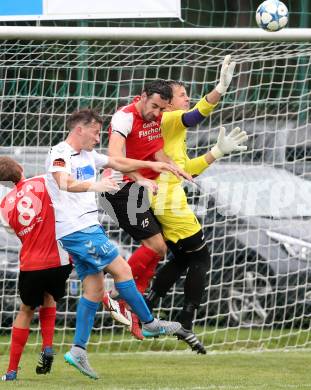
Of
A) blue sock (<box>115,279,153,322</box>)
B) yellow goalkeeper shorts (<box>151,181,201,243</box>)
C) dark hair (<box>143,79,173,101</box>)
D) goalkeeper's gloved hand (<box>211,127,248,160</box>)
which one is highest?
dark hair (<box>143,79,173,101</box>)

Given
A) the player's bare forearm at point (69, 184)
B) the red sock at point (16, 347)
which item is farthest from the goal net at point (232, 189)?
the player's bare forearm at point (69, 184)

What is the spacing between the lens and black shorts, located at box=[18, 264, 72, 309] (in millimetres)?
8164

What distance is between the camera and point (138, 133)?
8727 millimetres

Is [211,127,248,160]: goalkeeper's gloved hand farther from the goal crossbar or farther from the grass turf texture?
the grass turf texture

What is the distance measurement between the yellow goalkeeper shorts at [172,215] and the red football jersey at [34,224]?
1027 millimetres

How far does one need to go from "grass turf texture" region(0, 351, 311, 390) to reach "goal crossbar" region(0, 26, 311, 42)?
2698 mm

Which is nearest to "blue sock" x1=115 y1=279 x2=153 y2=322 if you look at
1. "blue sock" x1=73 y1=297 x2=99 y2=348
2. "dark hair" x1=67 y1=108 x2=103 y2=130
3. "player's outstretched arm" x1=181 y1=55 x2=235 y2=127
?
"blue sock" x1=73 y1=297 x2=99 y2=348

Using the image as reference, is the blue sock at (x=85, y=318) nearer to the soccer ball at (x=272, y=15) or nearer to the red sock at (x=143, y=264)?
the red sock at (x=143, y=264)

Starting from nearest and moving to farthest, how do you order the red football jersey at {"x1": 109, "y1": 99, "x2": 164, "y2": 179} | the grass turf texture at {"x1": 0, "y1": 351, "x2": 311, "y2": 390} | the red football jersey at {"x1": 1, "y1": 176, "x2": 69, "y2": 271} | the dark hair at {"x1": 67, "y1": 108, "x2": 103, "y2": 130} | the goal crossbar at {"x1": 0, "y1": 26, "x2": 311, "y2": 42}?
the grass turf texture at {"x1": 0, "y1": 351, "x2": 311, "y2": 390} → the dark hair at {"x1": 67, "y1": 108, "x2": 103, "y2": 130} → the red football jersey at {"x1": 1, "y1": 176, "x2": 69, "y2": 271} → the red football jersey at {"x1": 109, "y1": 99, "x2": 164, "y2": 179} → the goal crossbar at {"x1": 0, "y1": 26, "x2": 311, "y2": 42}

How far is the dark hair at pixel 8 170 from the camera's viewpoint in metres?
8.13

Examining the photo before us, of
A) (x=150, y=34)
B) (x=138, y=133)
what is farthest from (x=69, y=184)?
(x=150, y=34)

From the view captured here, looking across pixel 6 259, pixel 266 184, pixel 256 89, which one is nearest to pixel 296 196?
pixel 266 184

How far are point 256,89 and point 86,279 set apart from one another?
370cm

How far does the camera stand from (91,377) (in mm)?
8047
